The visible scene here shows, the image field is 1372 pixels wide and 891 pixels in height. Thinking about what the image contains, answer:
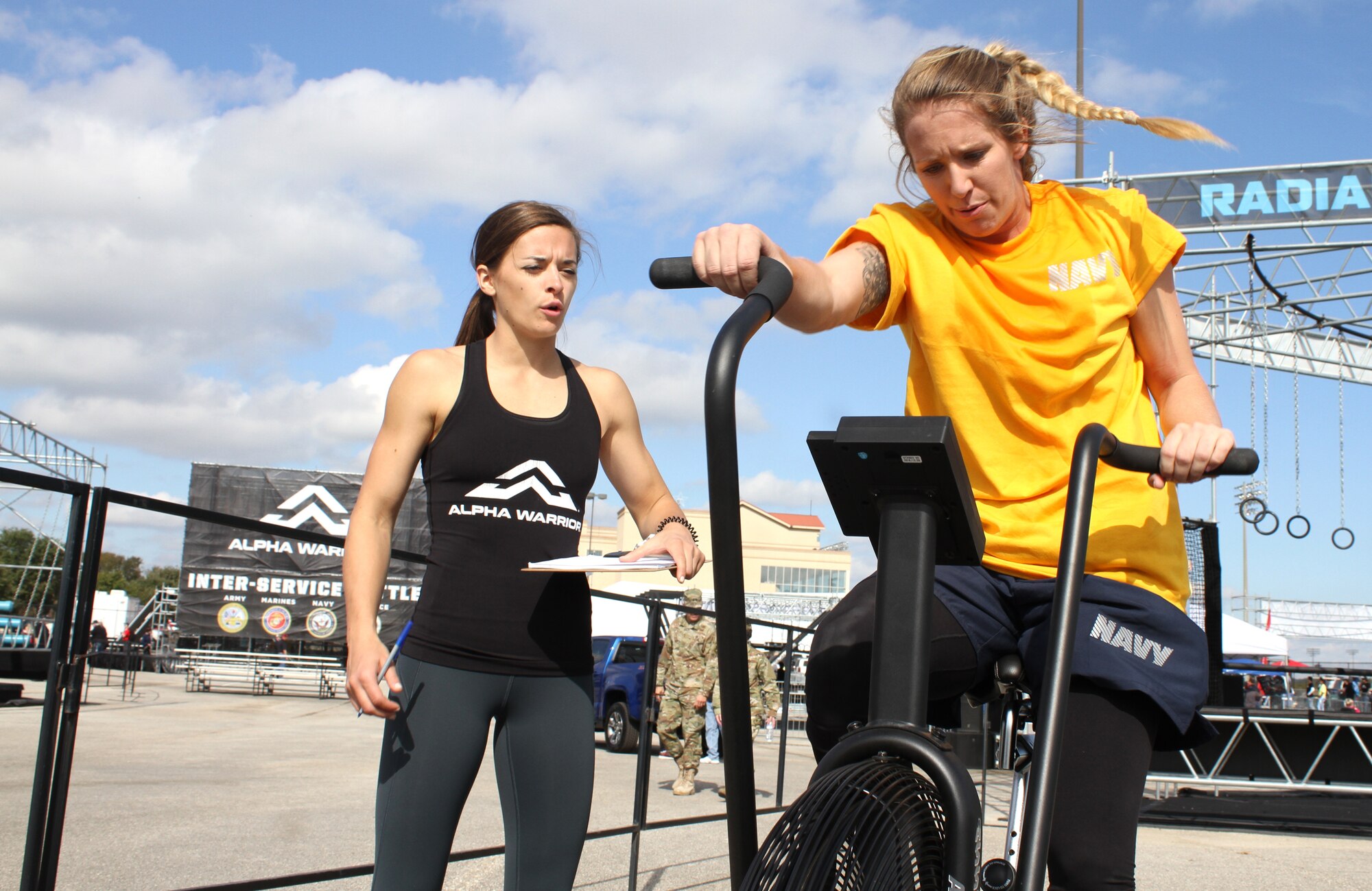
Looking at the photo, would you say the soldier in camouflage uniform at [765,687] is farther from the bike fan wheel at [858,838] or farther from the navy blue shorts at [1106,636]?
the bike fan wheel at [858,838]

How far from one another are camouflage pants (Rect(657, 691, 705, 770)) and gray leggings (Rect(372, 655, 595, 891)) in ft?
21.1

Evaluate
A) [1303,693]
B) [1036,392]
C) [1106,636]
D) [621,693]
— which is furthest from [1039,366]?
[1303,693]

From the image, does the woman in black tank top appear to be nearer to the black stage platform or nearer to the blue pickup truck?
the blue pickup truck

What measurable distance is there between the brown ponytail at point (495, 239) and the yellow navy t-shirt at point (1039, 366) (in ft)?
2.83

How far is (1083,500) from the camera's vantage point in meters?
1.33

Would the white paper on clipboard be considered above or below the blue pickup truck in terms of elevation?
above

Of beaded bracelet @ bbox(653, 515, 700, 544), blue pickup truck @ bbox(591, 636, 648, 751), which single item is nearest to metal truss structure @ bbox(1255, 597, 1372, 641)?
blue pickup truck @ bbox(591, 636, 648, 751)

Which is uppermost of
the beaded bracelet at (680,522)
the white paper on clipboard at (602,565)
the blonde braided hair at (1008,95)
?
the blonde braided hair at (1008,95)

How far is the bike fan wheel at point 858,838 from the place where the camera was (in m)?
1.05

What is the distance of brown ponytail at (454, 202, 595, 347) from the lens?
2361 mm

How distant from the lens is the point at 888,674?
3.97 ft

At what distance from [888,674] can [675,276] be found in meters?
0.52

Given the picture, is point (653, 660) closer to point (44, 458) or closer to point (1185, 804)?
point (1185, 804)

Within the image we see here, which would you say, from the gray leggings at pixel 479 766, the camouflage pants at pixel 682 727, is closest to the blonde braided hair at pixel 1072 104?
the gray leggings at pixel 479 766
